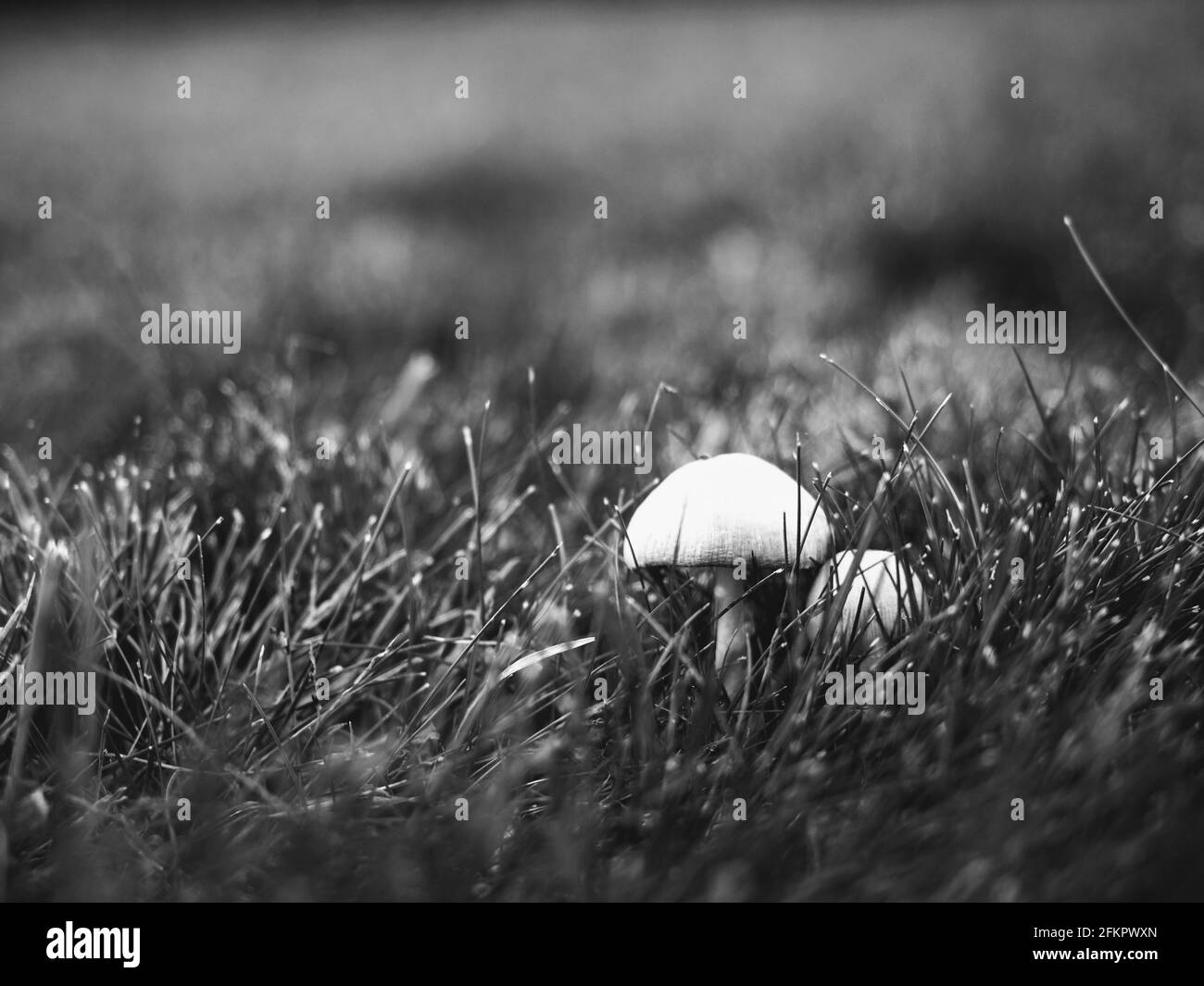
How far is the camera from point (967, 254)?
4.12 meters

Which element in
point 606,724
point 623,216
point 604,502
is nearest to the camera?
point 606,724

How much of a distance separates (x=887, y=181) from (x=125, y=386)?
130 inches

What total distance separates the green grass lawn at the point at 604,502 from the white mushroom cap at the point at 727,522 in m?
0.05

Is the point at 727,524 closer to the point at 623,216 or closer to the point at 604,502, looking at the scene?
the point at 604,502

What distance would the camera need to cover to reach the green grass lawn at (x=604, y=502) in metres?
1.15

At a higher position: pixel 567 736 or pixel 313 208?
pixel 313 208

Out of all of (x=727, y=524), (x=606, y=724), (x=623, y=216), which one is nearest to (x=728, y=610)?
A: (x=727, y=524)

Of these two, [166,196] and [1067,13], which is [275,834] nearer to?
[166,196]

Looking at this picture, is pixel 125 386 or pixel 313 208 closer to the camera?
pixel 125 386

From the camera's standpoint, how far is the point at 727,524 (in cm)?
143

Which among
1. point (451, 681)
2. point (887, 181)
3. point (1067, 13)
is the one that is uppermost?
point (1067, 13)

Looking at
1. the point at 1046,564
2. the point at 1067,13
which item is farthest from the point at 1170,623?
the point at 1067,13

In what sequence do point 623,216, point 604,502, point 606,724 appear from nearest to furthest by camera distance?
point 606,724, point 604,502, point 623,216

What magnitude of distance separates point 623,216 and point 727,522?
353 cm
